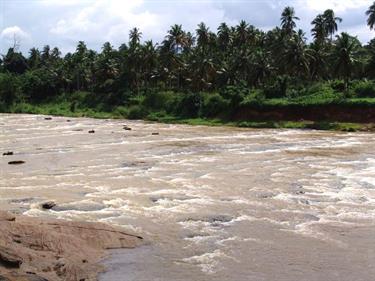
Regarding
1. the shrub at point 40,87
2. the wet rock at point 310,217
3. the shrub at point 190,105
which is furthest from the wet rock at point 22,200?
the shrub at point 40,87

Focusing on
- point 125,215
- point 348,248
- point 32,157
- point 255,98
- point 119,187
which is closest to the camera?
point 348,248

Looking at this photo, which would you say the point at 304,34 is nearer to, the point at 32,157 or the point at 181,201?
the point at 32,157

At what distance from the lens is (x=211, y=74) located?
73812mm

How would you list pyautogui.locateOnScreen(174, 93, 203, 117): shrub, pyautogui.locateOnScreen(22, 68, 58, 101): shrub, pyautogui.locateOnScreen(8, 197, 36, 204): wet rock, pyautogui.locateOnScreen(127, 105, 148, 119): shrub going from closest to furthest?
pyautogui.locateOnScreen(8, 197, 36, 204): wet rock
pyautogui.locateOnScreen(174, 93, 203, 117): shrub
pyautogui.locateOnScreen(127, 105, 148, 119): shrub
pyautogui.locateOnScreen(22, 68, 58, 101): shrub

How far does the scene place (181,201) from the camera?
717 inches

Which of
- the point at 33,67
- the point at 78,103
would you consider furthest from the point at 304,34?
the point at 33,67

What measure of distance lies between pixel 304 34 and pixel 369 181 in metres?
47.8

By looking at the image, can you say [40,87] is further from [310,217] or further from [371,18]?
[310,217]

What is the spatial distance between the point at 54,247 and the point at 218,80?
65.1 meters

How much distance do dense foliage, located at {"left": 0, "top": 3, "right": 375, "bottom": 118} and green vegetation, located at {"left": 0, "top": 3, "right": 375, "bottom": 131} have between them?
13 cm

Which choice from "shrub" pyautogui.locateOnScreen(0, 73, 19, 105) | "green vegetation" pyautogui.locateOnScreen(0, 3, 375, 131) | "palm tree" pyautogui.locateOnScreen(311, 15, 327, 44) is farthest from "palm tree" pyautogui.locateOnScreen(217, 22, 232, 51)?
"shrub" pyautogui.locateOnScreen(0, 73, 19, 105)

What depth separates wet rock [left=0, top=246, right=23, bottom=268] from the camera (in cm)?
942

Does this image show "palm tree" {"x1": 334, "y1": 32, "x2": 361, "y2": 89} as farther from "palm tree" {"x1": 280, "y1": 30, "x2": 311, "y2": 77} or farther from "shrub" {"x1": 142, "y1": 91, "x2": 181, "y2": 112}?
"shrub" {"x1": 142, "y1": 91, "x2": 181, "y2": 112}

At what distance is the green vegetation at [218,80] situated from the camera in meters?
58.7
